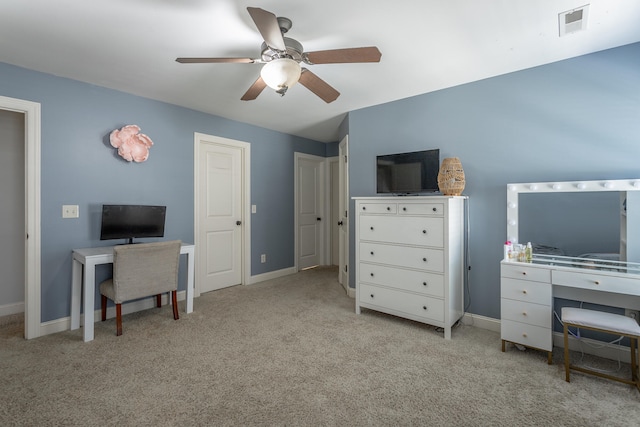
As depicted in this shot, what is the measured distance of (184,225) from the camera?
3629 mm

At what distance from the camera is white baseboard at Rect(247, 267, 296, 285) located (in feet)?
14.3

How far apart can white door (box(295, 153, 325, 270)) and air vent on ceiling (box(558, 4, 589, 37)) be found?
3.66m

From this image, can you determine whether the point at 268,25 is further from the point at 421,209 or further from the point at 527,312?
the point at 527,312

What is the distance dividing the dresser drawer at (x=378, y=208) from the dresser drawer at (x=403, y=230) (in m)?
0.05

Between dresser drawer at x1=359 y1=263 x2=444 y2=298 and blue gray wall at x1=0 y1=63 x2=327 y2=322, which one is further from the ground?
blue gray wall at x1=0 y1=63 x2=327 y2=322

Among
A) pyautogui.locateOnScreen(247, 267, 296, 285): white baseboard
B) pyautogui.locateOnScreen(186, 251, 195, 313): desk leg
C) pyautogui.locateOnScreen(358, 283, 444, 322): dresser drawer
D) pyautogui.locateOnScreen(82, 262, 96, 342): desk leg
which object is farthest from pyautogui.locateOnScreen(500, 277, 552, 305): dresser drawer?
pyautogui.locateOnScreen(82, 262, 96, 342): desk leg

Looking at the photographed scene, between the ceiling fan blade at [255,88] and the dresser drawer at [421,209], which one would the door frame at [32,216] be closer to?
the ceiling fan blade at [255,88]

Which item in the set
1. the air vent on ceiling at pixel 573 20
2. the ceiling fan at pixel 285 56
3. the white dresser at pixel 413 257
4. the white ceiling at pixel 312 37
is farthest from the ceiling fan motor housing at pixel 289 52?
the air vent on ceiling at pixel 573 20

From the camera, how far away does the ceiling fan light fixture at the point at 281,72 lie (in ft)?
5.86

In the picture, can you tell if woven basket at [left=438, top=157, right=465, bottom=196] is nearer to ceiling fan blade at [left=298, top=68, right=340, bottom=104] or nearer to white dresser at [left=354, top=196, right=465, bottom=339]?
white dresser at [left=354, top=196, right=465, bottom=339]

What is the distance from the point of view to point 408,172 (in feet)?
10.1

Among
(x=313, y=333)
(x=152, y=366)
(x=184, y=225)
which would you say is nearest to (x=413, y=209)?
(x=313, y=333)

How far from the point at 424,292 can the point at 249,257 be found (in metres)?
2.56

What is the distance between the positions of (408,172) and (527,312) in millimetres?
1579
